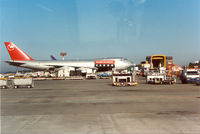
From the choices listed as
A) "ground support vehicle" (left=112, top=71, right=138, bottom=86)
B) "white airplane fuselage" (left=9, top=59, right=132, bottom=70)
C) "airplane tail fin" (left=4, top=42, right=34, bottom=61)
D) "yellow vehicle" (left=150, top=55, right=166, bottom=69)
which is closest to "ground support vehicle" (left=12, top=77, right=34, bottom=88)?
"ground support vehicle" (left=112, top=71, right=138, bottom=86)

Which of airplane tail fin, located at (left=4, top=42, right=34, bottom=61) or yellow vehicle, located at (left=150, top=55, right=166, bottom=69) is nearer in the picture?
yellow vehicle, located at (left=150, top=55, right=166, bottom=69)

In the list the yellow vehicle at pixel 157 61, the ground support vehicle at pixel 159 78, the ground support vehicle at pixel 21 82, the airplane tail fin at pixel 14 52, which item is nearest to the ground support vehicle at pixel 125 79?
the ground support vehicle at pixel 159 78

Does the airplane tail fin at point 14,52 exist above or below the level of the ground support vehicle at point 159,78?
above

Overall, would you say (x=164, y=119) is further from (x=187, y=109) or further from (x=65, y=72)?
(x=65, y=72)

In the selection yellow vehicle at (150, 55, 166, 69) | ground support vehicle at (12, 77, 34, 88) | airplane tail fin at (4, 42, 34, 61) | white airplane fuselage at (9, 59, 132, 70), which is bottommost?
ground support vehicle at (12, 77, 34, 88)

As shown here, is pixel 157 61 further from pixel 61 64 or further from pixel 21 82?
pixel 61 64

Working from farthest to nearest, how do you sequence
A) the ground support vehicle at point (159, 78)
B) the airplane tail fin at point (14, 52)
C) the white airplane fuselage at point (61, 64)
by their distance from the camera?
the white airplane fuselage at point (61, 64)
the airplane tail fin at point (14, 52)
the ground support vehicle at point (159, 78)

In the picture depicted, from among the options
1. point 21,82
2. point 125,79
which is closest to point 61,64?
point 21,82

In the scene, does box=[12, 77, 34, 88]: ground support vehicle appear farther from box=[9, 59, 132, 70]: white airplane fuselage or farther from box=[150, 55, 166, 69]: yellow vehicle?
box=[9, 59, 132, 70]: white airplane fuselage

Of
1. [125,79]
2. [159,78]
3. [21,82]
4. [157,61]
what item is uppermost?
[157,61]

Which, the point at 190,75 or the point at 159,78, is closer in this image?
the point at 159,78

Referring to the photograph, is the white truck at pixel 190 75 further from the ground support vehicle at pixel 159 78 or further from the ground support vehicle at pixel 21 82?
the ground support vehicle at pixel 21 82

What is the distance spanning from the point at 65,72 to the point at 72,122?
55091mm

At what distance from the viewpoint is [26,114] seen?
1054 centimetres
